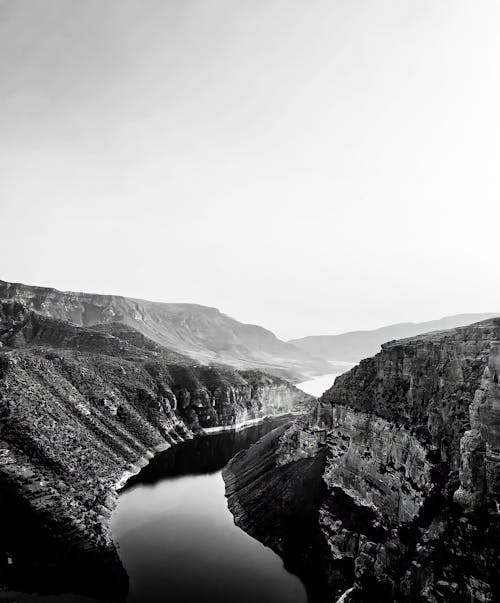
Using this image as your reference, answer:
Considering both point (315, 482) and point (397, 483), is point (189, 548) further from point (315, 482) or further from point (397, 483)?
point (397, 483)

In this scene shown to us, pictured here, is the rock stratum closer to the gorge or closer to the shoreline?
the gorge

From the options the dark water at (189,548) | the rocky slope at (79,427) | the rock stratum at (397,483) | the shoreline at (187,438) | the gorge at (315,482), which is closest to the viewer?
the rock stratum at (397,483)

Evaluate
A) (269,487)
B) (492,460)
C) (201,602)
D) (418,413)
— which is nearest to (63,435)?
(269,487)

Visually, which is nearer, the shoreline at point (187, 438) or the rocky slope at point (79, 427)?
the rocky slope at point (79, 427)

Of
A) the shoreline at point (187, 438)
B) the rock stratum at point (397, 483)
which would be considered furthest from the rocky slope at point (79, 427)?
the rock stratum at point (397, 483)

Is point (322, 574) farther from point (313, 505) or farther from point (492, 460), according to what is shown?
point (492, 460)

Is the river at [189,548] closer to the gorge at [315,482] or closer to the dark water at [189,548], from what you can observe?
the dark water at [189,548]
